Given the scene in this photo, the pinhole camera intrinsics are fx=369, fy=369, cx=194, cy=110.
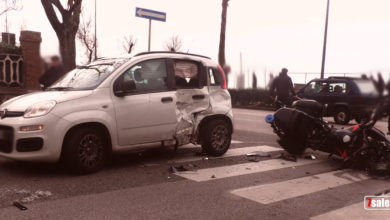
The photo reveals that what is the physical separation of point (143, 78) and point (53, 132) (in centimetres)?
167

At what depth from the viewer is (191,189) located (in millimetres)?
4648

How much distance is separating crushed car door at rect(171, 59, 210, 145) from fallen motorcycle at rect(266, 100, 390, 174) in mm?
1407

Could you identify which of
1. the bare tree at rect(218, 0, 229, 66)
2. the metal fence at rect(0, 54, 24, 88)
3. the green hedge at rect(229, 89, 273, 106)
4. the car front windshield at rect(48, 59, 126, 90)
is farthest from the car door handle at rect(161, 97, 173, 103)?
the bare tree at rect(218, 0, 229, 66)

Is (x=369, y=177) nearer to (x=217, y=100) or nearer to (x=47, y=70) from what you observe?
(x=217, y=100)

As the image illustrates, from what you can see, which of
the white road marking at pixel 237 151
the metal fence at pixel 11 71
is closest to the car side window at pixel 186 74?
the white road marking at pixel 237 151

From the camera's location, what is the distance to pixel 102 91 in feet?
17.6

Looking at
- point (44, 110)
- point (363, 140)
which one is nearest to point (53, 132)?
point (44, 110)

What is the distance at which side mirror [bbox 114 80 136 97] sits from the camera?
539 centimetres

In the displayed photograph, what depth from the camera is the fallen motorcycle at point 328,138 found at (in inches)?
222

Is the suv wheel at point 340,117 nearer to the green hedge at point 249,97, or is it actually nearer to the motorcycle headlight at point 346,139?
the motorcycle headlight at point 346,139

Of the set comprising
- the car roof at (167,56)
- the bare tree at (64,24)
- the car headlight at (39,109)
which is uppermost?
the bare tree at (64,24)

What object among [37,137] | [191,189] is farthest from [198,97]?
[37,137]

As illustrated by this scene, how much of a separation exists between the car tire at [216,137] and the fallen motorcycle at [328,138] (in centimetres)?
88

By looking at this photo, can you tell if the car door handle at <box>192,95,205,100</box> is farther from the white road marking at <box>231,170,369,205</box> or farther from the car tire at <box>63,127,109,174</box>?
the white road marking at <box>231,170,369,205</box>
